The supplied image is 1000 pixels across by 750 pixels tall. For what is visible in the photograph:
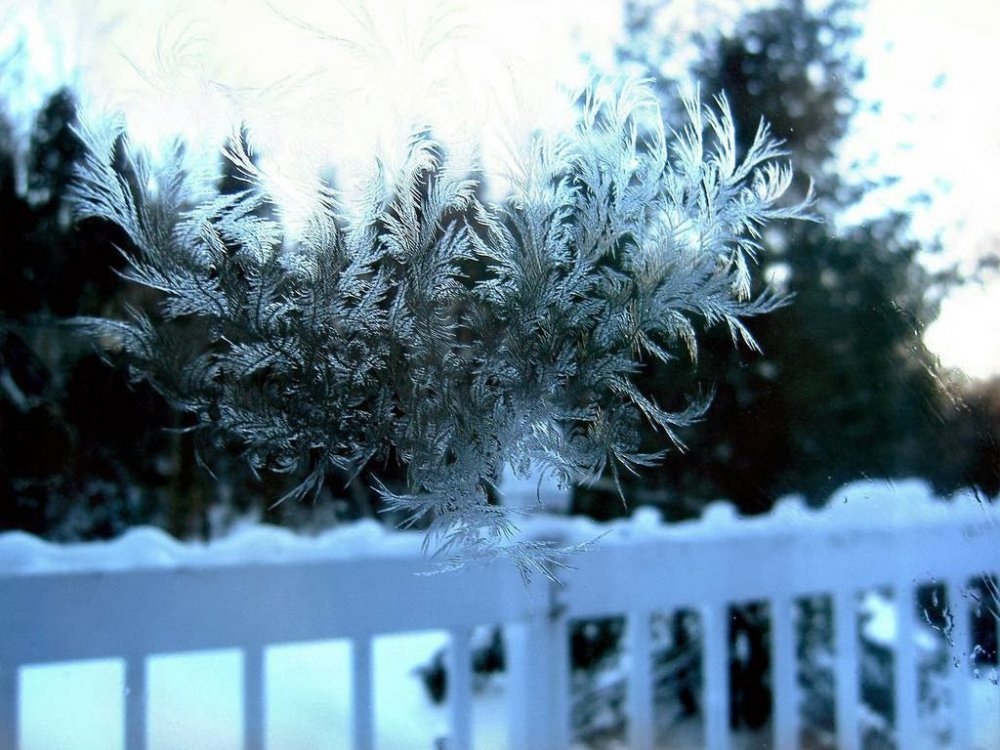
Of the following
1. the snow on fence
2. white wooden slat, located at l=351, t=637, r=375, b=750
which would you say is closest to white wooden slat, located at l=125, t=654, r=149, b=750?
the snow on fence

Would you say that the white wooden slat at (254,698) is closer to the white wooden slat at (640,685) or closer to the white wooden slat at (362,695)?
the white wooden slat at (362,695)

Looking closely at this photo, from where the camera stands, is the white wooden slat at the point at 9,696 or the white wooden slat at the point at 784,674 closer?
the white wooden slat at the point at 9,696

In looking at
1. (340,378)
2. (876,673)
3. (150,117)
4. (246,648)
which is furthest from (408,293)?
(876,673)

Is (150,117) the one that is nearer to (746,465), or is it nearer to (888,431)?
(746,465)

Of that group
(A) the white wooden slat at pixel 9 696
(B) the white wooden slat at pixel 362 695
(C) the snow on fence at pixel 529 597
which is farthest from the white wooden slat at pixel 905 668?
(A) the white wooden slat at pixel 9 696

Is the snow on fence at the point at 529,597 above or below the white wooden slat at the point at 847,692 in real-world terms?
Answer: above

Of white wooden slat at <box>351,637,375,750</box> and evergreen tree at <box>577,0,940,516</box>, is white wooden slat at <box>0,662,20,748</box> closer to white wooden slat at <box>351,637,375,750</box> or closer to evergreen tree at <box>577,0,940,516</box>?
white wooden slat at <box>351,637,375,750</box>

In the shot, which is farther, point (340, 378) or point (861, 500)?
point (861, 500)
